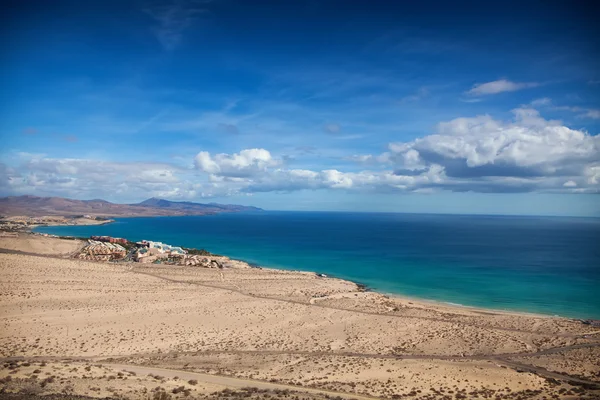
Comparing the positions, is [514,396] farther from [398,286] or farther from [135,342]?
[398,286]

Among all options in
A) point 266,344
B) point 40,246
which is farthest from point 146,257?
point 266,344

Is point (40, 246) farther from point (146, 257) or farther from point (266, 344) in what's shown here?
point (266, 344)

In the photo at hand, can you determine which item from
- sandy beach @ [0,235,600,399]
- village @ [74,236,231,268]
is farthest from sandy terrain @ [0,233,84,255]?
sandy beach @ [0,235,600,399]

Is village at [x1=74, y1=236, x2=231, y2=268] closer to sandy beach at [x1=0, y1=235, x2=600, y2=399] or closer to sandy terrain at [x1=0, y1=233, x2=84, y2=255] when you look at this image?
sandy terrain at [x1=0, y1=233, x2=84, y2=255]

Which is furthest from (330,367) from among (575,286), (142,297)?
(575,286)

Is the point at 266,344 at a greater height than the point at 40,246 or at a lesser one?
lesser

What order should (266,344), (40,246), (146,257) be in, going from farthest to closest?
(40,246) < (146,257) < (266,344)

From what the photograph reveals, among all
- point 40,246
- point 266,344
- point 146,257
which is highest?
point 40,246

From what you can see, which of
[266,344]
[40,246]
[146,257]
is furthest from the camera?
[40,246]

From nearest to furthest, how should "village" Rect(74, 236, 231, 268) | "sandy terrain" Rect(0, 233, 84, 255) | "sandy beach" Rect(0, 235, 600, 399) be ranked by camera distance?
"sandy beach" Rect(0, 235, 600, 399), "village" Rect(74, 236, 231, 268), "sandy terrain" Rect(0, 233, 84, 255)
